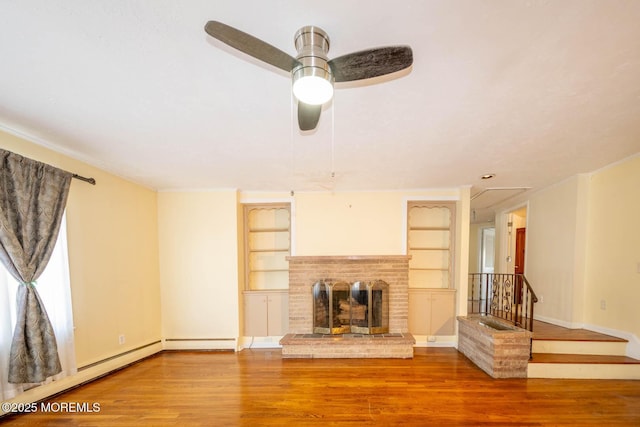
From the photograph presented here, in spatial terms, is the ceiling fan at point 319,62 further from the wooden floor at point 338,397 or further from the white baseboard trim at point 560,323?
the white baseboard trim at point 560,323

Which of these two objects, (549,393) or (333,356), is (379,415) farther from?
(549,393)

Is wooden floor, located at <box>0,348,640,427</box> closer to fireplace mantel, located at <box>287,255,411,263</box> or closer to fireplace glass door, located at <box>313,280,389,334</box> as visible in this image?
fireplace glass door, located at <box>313,280,389,334</box>

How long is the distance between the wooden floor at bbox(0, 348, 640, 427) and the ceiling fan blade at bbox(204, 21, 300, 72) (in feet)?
9.03

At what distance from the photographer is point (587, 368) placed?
2934mm

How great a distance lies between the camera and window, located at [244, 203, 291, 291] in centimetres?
436

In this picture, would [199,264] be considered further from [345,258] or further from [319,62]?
[319,62]

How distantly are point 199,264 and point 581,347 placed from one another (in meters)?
5.38

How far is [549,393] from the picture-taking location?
2646 mm

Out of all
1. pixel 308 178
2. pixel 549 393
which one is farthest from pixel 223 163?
pixel 549 393

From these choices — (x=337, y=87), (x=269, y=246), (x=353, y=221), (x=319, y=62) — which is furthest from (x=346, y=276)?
(x=319, y=62)

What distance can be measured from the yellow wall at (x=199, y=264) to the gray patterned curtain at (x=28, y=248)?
1638 mm

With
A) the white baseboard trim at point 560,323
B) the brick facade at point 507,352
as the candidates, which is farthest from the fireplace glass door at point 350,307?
the white baseboard trim at point 560,323

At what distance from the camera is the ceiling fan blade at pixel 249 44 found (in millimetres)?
932

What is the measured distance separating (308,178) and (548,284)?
168 inches
